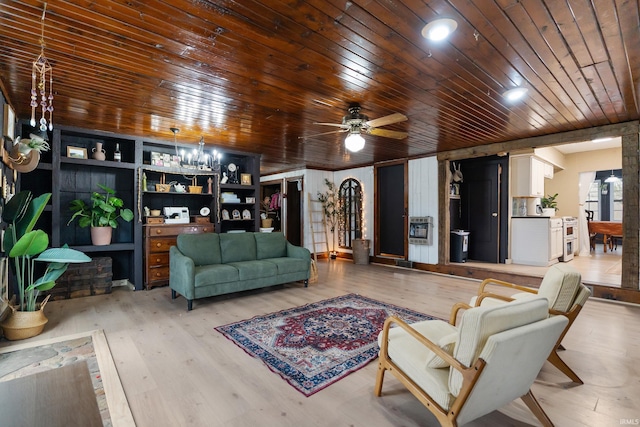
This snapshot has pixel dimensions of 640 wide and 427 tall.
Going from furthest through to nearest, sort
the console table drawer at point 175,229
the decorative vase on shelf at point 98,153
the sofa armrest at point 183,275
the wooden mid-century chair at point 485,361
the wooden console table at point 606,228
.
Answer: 1. the wooden console table at point 606,228
2. the console table drawer at point 175,229
3. the decorative vase on shelf at point 98,153
4. the sofa armrest at point 183,275
5. the wooden mid-century chair at point 485,361

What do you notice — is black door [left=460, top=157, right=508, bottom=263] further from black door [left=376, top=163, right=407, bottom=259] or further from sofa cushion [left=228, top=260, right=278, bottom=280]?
sofa cushion [left=228, top=260, right=278, bottom=280]

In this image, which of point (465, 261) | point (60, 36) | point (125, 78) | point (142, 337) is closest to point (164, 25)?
point (60, 36)

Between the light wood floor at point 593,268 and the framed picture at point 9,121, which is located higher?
the framed picture at point 9,121

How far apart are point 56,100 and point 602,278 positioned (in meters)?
8.07

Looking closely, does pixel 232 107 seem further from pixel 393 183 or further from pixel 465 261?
pixel 465 261

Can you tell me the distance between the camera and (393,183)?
7.58 m

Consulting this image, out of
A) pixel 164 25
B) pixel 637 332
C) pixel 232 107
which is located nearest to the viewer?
pixel 164 25

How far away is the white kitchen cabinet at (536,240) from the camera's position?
625cm

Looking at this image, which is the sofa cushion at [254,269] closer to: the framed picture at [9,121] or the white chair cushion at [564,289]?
the framed picture at [9,121]

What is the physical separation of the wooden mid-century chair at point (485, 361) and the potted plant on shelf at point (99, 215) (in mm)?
4696

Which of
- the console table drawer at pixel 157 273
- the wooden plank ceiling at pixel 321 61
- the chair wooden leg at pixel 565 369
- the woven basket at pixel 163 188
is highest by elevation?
the wooden plank ceiling at pixel 321 61

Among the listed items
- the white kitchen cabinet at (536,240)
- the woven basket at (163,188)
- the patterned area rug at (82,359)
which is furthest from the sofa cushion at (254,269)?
the white kitchen cabinet at (536,240)

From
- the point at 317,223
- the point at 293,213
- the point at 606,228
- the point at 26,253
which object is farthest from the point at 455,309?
the point at 606,228

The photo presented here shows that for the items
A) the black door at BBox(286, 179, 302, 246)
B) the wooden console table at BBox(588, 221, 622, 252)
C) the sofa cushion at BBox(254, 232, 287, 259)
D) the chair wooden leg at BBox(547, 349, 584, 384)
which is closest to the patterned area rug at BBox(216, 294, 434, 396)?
the chair wooden leg at BBox(547, 349, 584, 384)
